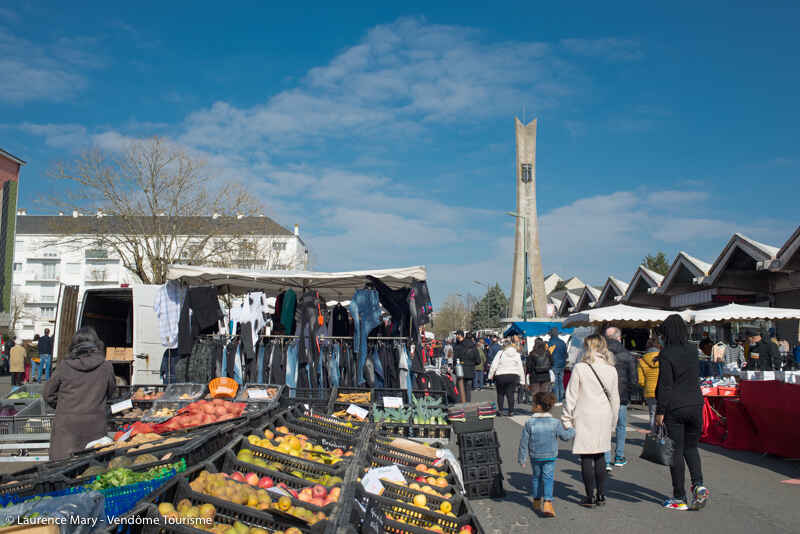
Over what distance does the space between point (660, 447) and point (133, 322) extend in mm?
10580

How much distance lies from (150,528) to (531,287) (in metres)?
46.7

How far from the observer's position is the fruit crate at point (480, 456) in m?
7.26

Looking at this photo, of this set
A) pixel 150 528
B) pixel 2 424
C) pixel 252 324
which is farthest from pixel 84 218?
pixel 150 528

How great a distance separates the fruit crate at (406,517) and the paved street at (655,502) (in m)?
1.96

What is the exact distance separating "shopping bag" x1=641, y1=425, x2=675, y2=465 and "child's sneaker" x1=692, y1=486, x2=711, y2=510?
1.27 feet

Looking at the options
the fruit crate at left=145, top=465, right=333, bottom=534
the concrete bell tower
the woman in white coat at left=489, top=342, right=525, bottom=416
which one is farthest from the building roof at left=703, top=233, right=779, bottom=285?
the concrete bell tower

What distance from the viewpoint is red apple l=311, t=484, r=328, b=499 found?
383 centimetres

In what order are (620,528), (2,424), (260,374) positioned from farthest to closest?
(260,374) → (2,424) → (620,528)

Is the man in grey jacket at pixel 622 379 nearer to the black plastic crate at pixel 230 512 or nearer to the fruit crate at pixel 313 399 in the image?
the fruit crate at pixel 313 399

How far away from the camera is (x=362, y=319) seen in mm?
10844

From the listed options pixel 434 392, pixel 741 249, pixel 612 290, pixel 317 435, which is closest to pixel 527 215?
pixel 612 290

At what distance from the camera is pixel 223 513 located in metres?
3.39

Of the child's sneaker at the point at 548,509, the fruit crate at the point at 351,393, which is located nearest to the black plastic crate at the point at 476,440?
the child's sneaker at the point at 548,509

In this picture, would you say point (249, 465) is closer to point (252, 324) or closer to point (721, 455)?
point (252, 324)
